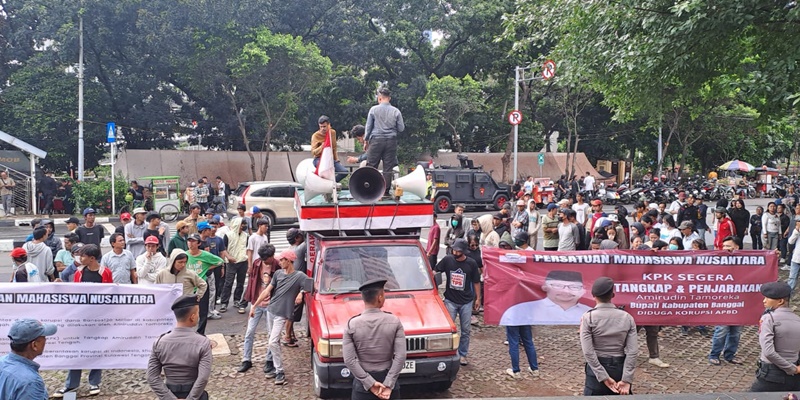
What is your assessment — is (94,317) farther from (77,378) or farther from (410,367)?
(410,367)

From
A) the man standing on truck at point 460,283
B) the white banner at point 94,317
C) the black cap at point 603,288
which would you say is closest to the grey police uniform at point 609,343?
the black cap at point 603,288

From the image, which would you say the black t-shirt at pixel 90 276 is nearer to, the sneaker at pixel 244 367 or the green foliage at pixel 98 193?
the sneaker at pixel 244 367

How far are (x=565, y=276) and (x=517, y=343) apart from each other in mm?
1143

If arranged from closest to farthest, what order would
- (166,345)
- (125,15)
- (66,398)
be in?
(166,345)
(66,398)
(125,15)

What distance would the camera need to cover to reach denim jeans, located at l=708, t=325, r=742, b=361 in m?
8.30

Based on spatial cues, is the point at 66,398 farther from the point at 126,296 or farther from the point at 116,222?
the point at 116,222

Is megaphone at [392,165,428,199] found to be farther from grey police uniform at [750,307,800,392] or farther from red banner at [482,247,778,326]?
grey police uniform at [750,307,800,392]

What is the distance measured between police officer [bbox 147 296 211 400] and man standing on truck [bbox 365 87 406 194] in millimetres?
5392

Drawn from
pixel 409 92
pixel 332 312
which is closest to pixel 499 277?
pixel 332 312

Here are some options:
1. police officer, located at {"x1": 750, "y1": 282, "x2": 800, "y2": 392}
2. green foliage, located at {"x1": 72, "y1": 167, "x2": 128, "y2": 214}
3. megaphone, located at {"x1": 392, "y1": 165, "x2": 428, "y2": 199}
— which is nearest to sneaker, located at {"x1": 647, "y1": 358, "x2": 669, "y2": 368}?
police officer, located at {"x1": 750, "y1": 282, "x2": 800, "y2": 392}

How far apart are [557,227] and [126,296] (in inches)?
302

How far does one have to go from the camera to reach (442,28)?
31.8 m

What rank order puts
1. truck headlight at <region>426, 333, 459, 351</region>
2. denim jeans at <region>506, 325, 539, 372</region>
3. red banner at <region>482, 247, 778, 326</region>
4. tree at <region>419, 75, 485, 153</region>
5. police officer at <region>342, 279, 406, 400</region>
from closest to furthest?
police officer at <region>342, 279, 406, 400</region>, truck headlight at <region>426, 333, 459, 351</region>, denim jeans at <region>506, 325, 539, 372</region>, red banner at <region>482, 247, 778, 326</region>, tree at <region>419, 75, 485, 153</region>

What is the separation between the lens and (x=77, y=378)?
285 inches
